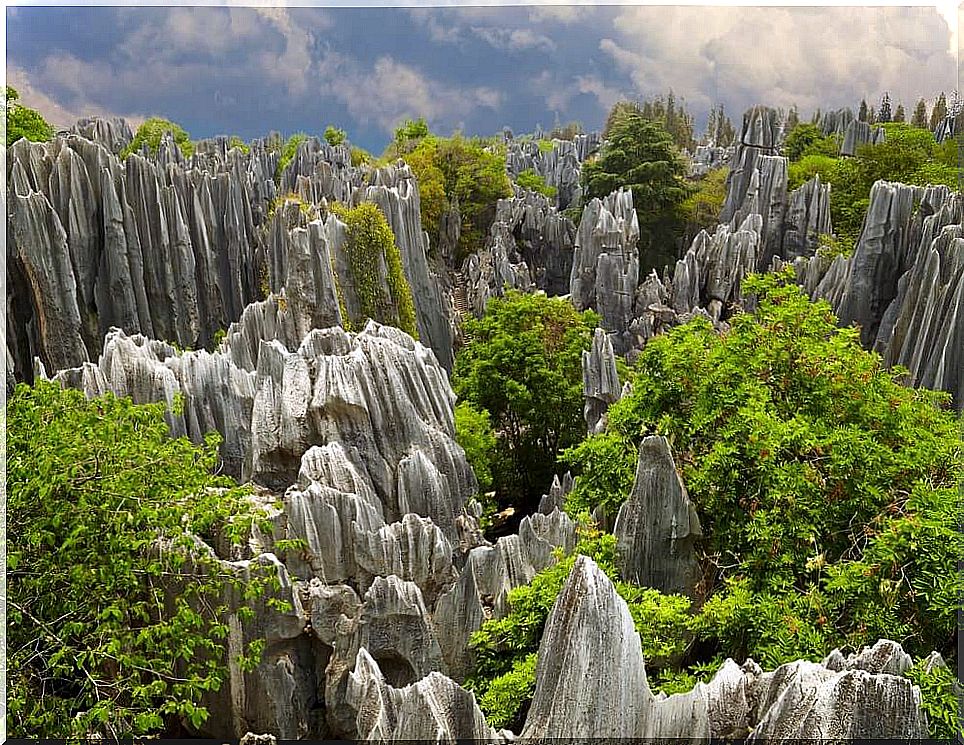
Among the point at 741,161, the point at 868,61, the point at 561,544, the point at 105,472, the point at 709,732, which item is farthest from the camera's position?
the point at 741,161

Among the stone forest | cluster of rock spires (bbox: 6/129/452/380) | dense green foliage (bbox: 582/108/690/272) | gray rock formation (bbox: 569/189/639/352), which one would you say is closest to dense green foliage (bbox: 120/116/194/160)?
cluster of rock spires (bbox: 6/129/452/380)

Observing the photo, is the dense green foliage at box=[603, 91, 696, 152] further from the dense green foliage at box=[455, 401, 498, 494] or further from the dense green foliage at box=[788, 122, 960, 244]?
the dense green foliage at box=[455, 401, 498, 494]

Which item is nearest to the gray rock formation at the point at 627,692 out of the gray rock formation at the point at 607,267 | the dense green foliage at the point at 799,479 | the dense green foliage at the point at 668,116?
the dense green foliage at the point at 799,479

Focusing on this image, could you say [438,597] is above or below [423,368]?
below

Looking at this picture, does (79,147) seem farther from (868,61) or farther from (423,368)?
(868,61)

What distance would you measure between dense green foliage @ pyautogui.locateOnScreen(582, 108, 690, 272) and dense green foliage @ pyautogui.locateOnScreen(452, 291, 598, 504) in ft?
24.0

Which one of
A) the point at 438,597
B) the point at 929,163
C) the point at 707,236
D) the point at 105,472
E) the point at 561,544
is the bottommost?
the point at 438,597

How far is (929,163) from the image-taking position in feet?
42.8

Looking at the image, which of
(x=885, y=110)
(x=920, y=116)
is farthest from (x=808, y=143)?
(x=920, y=116)

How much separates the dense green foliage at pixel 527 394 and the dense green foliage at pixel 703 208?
7.94 metres

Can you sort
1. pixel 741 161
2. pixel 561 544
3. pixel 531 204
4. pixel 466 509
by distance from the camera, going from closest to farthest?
pixel 561 544 < pixel 466 509 < pixel 741 161 < pixel 531 204

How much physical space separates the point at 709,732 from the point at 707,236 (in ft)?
36.9

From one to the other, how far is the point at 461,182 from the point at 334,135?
3315 millimetres

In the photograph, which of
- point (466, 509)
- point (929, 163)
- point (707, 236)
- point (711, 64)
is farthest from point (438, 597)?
point (929, 163)
